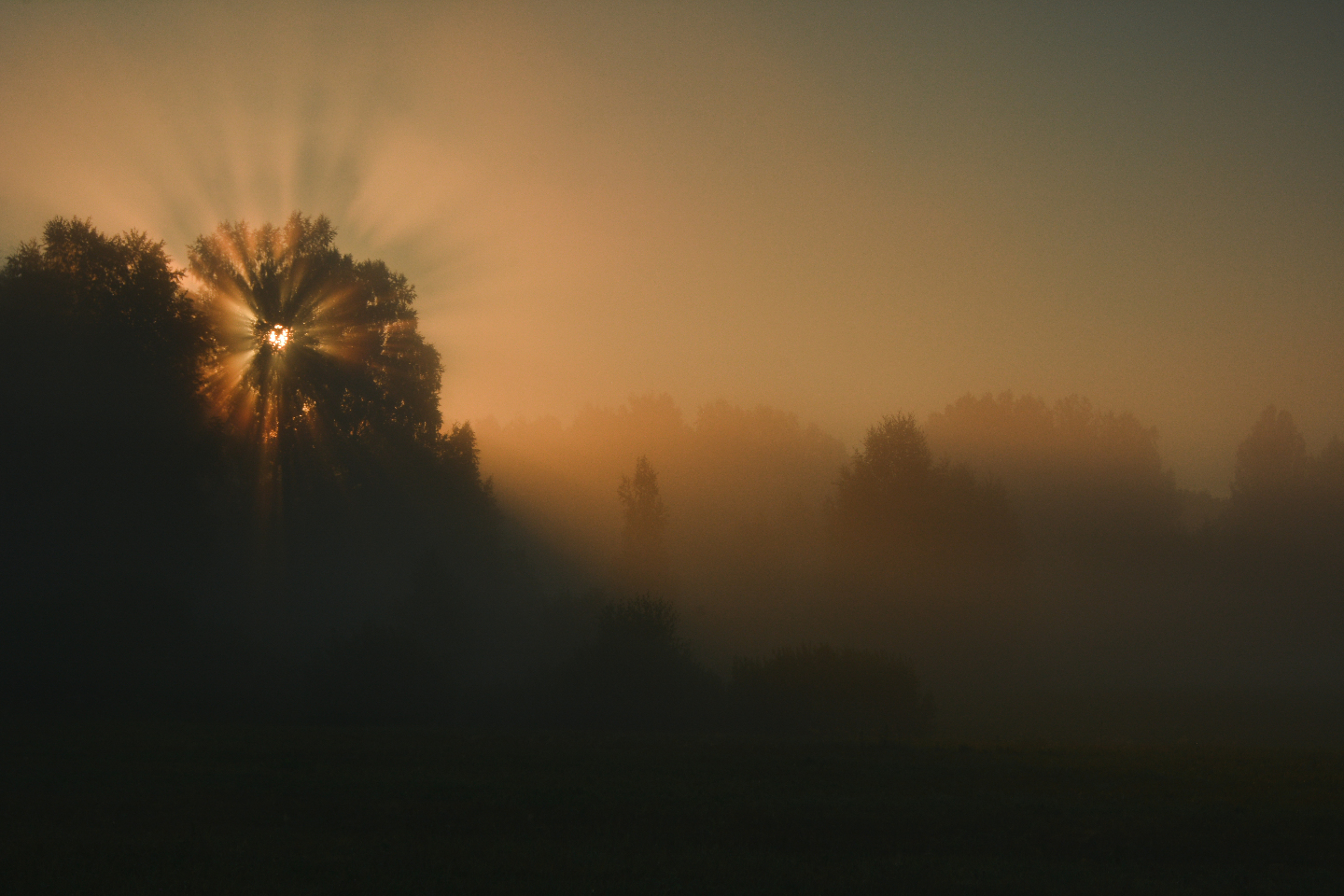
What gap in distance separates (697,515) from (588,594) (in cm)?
8613

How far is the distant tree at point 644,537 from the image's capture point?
295 feet

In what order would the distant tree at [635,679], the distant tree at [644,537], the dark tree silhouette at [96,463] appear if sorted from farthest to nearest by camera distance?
the distant tree at [644,537] → the distant tree at [635,679] → the dark tree silhouette at [96,463]

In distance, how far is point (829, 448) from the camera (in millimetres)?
197000

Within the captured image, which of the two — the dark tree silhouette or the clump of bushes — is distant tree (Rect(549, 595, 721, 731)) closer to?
the clump of bushes

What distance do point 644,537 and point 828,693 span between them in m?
48.7

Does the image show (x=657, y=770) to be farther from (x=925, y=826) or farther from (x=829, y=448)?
(x=829, y=448)

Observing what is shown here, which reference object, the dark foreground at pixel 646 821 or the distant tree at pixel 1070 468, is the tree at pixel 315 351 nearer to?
the dark foreground at pixel 646 821

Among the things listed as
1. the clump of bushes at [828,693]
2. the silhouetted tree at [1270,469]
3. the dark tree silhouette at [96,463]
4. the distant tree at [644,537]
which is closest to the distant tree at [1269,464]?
the silhouetted tree at [1270,469]

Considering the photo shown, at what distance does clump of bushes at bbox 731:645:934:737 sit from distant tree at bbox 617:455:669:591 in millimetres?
44479

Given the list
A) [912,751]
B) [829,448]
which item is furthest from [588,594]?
[829,448]

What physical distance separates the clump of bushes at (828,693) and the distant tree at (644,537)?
44.5m

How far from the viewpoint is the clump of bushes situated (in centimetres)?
4256

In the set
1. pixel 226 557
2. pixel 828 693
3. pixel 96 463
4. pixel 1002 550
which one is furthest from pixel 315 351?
pixel 1002 550

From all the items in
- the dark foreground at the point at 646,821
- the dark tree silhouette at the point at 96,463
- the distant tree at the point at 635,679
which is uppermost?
the dark tree silhouette at the point at 96,463
